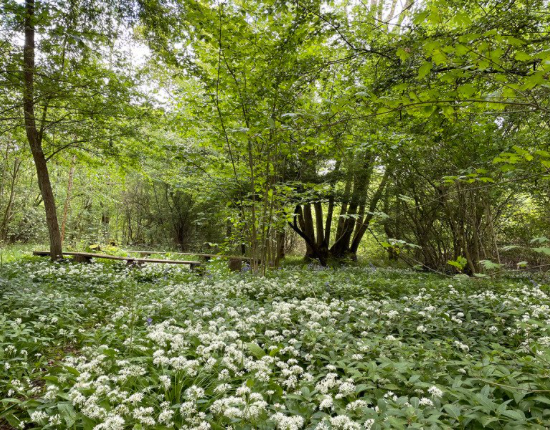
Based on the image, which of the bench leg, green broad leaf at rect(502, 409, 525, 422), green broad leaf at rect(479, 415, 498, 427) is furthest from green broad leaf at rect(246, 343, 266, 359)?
the bench leg

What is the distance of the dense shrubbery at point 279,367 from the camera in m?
2.00

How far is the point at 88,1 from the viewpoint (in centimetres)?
523

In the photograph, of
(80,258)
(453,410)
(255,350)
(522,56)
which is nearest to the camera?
(522,56)

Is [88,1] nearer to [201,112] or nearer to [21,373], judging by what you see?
[201,112]

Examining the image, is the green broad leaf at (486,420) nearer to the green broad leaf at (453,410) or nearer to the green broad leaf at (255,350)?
the green broad leaf at (453,410)

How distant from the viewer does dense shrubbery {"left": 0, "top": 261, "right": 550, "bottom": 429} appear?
2.00 m

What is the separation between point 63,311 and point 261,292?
296 cm

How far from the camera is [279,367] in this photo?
2.89 m

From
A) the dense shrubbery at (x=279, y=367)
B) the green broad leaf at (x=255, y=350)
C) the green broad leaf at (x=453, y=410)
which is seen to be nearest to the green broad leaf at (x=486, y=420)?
the dense shrubbery at (x=279, y=367)

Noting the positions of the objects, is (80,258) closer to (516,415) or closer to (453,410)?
(453,410)

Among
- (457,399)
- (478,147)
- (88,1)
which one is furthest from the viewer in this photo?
(478,147)

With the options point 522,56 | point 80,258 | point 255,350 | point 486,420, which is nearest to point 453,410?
point 486,420

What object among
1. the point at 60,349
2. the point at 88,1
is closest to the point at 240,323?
the point at 60,349

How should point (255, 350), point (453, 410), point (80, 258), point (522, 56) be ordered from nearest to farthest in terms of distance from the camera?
point (522, 56) → point (453, 410) → point (255, 350) → point (80, 258)
